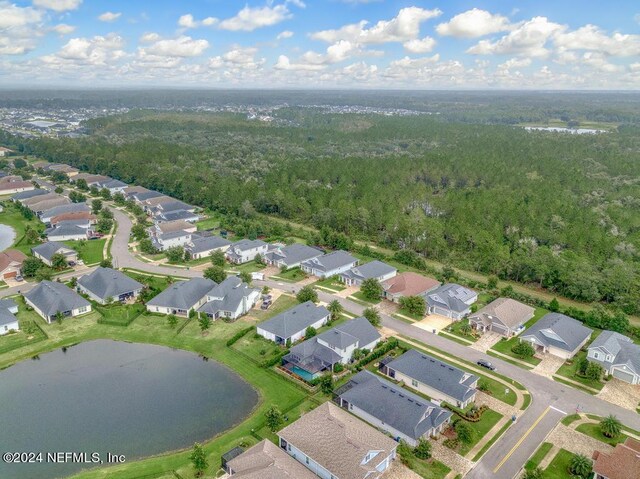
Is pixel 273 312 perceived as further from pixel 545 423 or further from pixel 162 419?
pixel 545 423

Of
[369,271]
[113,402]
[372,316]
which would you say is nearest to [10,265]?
[113,402]

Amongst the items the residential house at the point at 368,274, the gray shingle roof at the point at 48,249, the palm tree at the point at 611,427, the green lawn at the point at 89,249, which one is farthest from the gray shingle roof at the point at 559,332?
the gray shingle roof at the point at 48,249

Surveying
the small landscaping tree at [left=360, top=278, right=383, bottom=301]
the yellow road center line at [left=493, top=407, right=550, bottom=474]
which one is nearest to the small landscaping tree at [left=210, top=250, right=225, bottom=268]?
the small landscaping tree at [left=360, top=278, right=383, bottom=301]

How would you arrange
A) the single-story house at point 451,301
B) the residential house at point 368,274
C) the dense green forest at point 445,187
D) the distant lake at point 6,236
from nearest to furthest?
the single-story house at point 451,301 < the residential house at point 368,274 < the dense green forest at point 445,187 < the distant lake at point 6,236

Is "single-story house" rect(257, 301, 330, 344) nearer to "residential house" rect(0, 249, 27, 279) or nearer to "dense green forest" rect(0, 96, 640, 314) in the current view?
"dense green forest" rect(0, 96, 640, 314)

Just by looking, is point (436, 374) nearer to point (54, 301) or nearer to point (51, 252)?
point (54, 301)

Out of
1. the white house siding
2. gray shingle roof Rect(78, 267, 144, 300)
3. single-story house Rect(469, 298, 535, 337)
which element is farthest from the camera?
gray shingle roof Rect(78, 267, 144, 300)

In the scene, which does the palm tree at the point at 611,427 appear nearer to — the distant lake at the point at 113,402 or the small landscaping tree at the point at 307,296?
the distant lake at the point at 113,402
